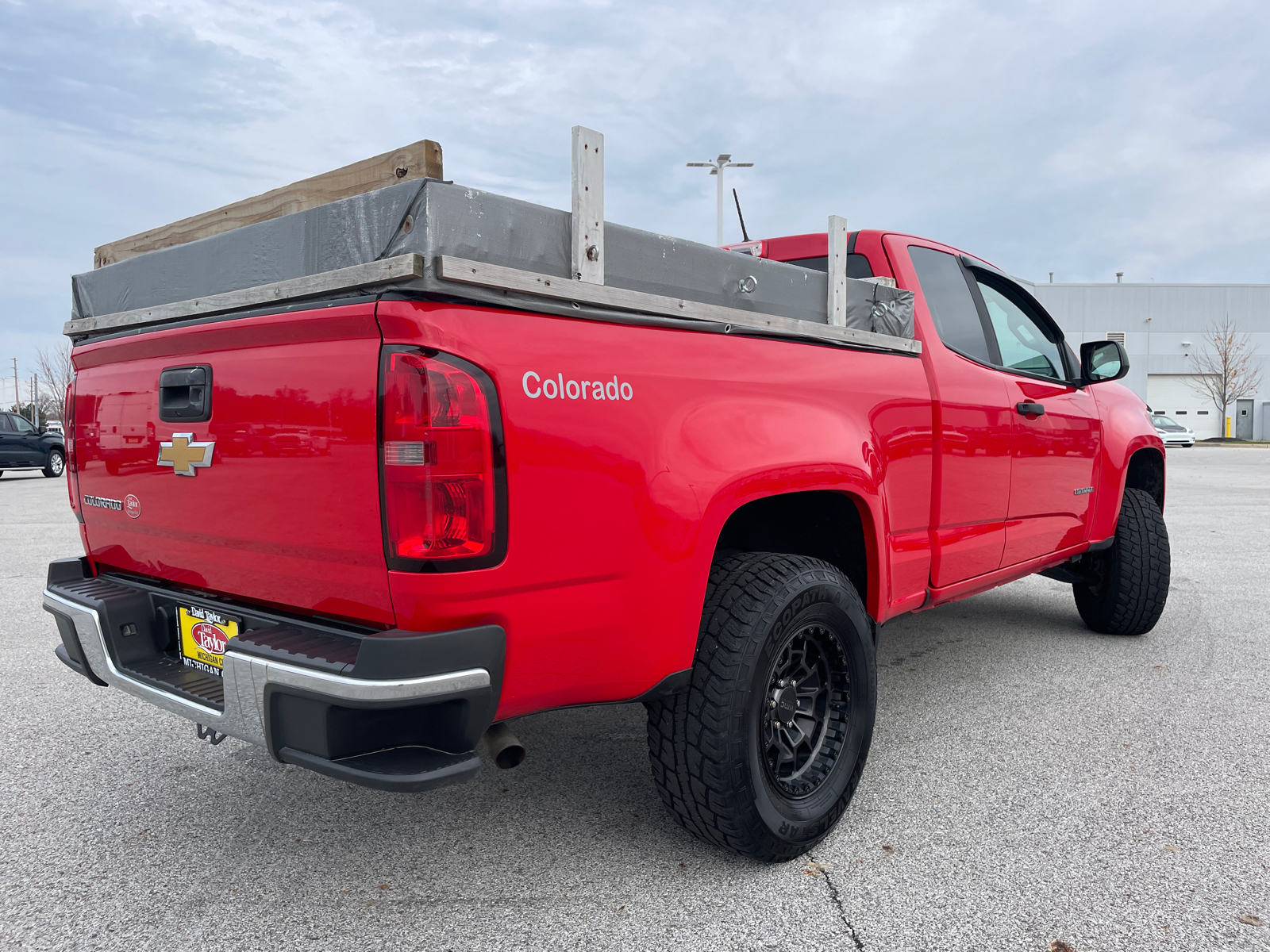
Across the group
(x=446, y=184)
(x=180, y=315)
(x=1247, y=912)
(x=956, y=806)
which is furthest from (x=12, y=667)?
(x=1247, y=912)

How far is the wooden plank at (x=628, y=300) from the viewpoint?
1.78 m

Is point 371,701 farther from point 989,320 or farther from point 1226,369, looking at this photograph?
point 1226,369

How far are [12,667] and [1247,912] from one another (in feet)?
17.0

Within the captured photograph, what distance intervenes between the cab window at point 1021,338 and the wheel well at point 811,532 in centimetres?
141

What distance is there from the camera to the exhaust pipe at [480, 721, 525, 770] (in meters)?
2.02

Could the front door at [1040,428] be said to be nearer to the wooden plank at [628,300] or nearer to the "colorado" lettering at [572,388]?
the wooden plank at [628,300]

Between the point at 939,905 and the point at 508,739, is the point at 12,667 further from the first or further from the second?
the point at 939,905

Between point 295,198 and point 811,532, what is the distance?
1884 mm

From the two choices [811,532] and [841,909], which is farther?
[811,532]

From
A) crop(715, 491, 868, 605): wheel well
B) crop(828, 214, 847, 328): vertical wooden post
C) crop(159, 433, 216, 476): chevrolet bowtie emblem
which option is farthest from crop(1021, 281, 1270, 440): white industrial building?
crop(159, 433, 216, 476): chevrolet bowtie emblem

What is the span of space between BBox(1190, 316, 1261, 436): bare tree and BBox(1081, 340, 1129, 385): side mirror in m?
49.3

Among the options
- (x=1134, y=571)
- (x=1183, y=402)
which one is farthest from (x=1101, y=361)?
(x=1183, y=402)

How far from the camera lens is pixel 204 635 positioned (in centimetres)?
230

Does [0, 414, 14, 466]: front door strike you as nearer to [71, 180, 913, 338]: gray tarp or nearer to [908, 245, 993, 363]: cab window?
[71, 180, 913, 338]: gray tarp
